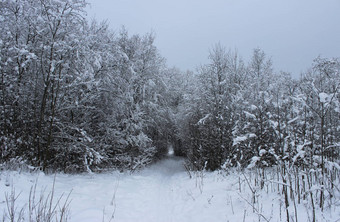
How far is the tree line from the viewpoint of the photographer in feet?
20.2

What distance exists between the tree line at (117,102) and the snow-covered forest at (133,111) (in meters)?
0.06

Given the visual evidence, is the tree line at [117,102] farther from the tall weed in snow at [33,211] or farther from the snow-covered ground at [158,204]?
the tall weed in snow at [33,211]

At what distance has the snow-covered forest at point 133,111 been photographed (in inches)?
196

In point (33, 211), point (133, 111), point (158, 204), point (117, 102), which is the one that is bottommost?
point (158, 204)

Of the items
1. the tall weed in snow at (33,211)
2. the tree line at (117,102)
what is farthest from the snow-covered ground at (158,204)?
the tree line at (117,102)

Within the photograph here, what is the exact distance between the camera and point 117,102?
13.0 m

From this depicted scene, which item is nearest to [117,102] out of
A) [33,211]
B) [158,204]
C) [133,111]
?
[133,111]

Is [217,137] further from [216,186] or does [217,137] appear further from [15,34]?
[15,34]

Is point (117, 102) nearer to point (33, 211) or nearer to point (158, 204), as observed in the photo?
point (158, 204)

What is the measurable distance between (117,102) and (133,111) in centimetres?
158

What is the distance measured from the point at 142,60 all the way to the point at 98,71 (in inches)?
196

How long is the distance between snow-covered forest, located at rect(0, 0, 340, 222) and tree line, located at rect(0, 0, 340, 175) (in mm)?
59

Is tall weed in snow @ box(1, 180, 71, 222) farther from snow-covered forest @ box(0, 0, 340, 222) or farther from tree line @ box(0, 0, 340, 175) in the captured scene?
tree line @ box(0, 0, 340, 175)

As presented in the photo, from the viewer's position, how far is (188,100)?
65.7 feet
